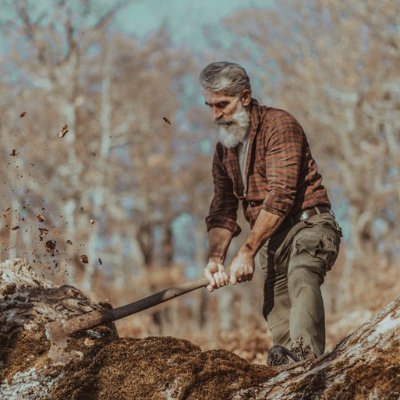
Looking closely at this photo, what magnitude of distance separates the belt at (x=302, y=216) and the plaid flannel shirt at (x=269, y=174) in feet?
0.08

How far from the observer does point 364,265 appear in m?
25.2

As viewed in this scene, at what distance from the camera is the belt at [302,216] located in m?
5.38

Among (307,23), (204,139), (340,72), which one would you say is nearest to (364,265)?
(340,72)

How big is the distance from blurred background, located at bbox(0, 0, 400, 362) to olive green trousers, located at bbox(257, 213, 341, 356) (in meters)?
7.69

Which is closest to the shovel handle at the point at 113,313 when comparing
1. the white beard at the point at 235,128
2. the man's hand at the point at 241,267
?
the man's hand at the point at 241,267

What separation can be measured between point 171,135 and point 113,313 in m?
34.7

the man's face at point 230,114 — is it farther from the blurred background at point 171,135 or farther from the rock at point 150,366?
the blurred background at point 171,135

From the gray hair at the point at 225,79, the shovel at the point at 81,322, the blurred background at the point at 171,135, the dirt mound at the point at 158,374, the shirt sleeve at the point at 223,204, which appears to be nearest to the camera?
the dirt mound at the point at 158,374

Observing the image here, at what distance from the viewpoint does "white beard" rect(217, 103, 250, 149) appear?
542 centimetres

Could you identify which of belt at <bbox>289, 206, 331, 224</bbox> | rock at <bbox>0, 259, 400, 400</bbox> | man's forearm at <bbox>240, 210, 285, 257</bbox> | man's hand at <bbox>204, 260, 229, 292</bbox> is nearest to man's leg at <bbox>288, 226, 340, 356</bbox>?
belt at <bbox>289, 206, 331, 224</bbox>

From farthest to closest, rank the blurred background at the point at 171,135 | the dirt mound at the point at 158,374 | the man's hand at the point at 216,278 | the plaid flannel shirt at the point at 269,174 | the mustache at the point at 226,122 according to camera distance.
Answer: the blurred background at the point at 171,135 → the mustache at the point at 226,122 → the plaid flannel shirt at the point at 269,174 → the man's hand at the point at 216,278 → the dirt mound at the point at 158,374

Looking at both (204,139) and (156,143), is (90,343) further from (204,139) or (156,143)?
(204,139)

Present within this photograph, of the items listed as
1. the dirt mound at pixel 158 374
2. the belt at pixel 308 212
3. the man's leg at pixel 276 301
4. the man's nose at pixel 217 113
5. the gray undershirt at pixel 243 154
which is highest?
the man's nose at pixel 217 113

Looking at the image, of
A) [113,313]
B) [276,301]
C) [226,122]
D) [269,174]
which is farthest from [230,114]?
[113,313]
